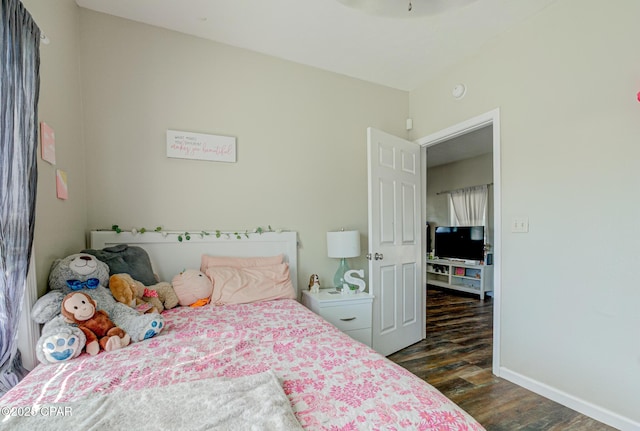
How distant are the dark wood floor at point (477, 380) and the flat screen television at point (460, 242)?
1660mm

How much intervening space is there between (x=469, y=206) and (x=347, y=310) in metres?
4.22

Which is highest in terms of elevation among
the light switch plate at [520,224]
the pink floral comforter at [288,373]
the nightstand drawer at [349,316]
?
the light switch plate at [520,224]

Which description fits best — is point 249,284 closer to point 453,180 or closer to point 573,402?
point 573,402

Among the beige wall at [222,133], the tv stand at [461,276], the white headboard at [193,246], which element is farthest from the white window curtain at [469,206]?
the white headboard at [193,246]

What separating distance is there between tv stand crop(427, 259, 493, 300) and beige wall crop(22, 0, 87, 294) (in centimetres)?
536

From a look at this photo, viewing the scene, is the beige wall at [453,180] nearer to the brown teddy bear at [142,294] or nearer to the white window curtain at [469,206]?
the white window curtain at [469,206]

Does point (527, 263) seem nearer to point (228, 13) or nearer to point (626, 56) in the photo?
point (626, 56)

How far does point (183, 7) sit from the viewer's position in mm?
2078

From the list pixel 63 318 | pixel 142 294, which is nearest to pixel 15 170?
pixel 63 318

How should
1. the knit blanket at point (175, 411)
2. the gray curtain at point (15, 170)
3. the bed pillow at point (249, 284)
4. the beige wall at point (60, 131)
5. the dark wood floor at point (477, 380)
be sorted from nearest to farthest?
1. the knit blanket at point (175, 411)
2. the gray curtain at point (15, 170)
3. the beige wall at point (60, 131)
4. the dark wood floor at point (477, 380)
5. the bed pillow at point (249, 284)

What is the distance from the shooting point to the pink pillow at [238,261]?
2.31 meters

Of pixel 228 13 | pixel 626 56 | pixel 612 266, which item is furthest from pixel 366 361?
pixel 228 13

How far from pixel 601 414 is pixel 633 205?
4.13ft

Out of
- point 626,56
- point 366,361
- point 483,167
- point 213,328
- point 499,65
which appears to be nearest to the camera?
point 366,361
